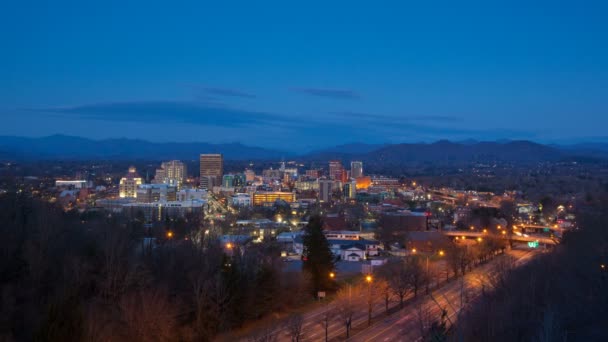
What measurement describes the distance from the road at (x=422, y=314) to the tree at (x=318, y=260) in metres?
2.75

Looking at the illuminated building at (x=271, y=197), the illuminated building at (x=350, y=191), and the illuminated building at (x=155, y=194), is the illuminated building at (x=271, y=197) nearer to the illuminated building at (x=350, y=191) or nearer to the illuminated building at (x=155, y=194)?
the illuminated building at (x=350, y=191)

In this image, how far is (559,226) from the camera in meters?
33.8

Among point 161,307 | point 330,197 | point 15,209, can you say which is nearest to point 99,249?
point 161,307

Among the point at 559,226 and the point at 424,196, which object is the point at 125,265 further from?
the point at 424,196

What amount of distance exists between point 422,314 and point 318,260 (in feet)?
12.8

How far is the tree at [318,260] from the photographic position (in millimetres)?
16844

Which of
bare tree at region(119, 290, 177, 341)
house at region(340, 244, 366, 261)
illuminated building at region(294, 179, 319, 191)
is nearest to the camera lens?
bare tree at region(119, 290, 177, 341)

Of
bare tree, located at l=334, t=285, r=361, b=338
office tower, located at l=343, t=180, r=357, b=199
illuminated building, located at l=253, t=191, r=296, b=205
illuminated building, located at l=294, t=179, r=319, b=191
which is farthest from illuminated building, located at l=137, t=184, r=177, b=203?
bare tree, located at l=334, t=285, r=361, b=338

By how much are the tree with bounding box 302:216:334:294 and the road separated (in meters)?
2.75

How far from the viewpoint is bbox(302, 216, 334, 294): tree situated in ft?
55.3

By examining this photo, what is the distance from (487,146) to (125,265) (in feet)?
502

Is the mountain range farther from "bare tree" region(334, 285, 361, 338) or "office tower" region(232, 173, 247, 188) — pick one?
"bare tree" region(334, 285, 361, 338)

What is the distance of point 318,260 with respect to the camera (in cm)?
1694

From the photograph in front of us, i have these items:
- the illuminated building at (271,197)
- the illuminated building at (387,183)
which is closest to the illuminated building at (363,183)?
the illuminated building at (387,183)
